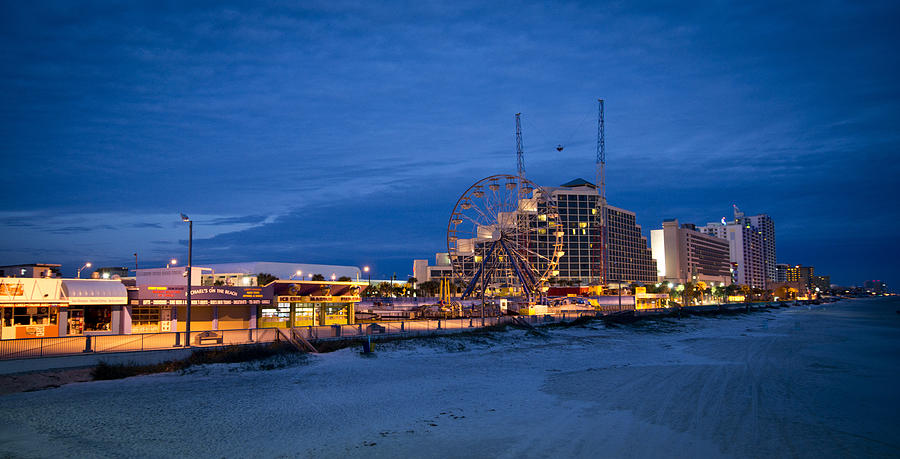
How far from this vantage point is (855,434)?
15.2 m

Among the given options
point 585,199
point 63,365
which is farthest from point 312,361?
point 585,199

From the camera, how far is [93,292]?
104ft

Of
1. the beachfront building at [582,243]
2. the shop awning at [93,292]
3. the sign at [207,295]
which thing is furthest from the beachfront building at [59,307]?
the beachfront building at [582,243]

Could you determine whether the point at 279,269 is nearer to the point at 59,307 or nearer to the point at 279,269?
the point at 279,269

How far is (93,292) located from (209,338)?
10.1m

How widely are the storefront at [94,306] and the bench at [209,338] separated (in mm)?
9395

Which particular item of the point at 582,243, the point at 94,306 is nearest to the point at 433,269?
the point at 582,243

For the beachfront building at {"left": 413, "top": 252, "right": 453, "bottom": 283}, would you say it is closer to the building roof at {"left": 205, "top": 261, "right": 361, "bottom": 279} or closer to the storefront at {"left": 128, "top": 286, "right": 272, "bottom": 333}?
the building roof at {"left": 205, "top": 261, "right": 361, "bottom": 279}

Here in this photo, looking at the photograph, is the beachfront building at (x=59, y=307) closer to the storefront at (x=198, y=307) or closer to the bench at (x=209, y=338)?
the storefront at (x=198, y=307)

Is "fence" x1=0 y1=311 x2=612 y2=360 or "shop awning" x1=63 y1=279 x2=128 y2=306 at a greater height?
"shop awning" x1=63 y1=279 x2=128 y2=306

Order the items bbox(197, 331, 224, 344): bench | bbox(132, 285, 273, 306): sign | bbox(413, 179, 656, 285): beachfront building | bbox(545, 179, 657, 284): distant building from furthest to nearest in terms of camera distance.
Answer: bbox(545, 179, 657, 284): distant building, bbox(413, 179, 656, 285): beachfront building, bbox(132, 285, 273, 306): sign, bbox(197, 331, 224, 344): bench

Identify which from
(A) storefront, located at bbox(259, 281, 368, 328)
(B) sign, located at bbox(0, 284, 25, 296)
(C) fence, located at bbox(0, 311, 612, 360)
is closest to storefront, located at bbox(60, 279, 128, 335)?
(B) sign, located at bbox(0, 284, 25, 296)

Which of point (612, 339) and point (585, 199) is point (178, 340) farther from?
point (585, 199)

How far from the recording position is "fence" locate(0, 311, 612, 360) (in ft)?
70.5
